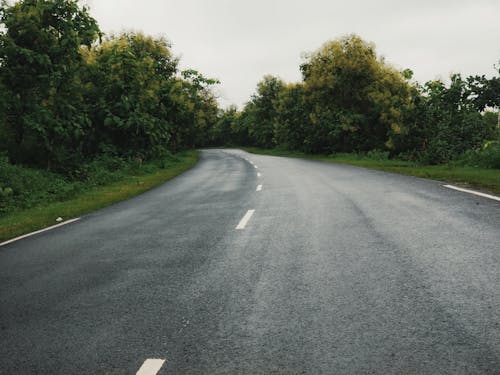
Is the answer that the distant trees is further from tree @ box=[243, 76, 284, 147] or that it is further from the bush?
tree @ box=[243, 76, 284, 147]

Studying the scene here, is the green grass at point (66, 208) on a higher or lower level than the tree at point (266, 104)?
lower

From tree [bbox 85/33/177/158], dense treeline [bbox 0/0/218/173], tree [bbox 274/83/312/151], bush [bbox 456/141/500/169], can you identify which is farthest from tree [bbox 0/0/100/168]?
tree [bbox 274/83/312/151]

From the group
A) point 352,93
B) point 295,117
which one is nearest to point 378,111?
point 352,93

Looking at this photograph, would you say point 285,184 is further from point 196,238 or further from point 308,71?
point 308,71

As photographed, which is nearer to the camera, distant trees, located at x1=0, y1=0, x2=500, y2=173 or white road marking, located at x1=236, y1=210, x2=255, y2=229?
white road marking, located at x1=236, y1=210, x2=255, y2=229

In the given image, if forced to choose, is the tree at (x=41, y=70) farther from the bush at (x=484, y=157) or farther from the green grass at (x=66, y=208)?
the bush at (x=484, y=157)

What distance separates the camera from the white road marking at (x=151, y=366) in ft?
9.91

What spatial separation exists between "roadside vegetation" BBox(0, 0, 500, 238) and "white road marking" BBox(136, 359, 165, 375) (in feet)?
23.5

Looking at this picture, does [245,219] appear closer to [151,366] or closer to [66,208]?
[151,366]

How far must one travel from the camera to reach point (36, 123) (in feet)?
54.0

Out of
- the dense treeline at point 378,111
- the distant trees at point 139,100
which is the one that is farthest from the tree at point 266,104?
the distant trees at point 139,100

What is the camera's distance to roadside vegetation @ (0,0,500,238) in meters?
16.0

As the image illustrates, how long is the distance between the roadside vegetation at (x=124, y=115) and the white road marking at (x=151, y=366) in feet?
23.5

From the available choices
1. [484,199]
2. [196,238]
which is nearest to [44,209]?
→ [196,238]
